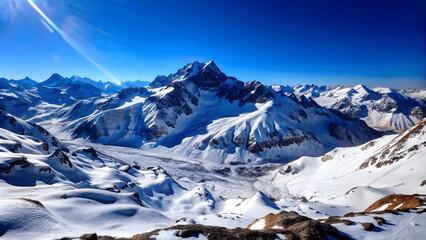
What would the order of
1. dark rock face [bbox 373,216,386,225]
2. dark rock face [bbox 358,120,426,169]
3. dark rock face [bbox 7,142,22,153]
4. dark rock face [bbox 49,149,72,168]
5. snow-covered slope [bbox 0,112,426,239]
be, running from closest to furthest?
dark rock face [bbox 373,216,386,225] → snow-covered slope [bbox 0,112,426,239] → dark rock face [bbox 7,142,22,153] → dark rock face [bbox 49,149,72,168] → dark rock face [bbox 358,120,426,169]

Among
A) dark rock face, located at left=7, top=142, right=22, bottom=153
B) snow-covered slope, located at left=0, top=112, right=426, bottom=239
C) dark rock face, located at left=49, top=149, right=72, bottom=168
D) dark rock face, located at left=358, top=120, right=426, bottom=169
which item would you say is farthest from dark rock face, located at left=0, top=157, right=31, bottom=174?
dark rock face, located at left=358, top=120, right=426, bottom=169

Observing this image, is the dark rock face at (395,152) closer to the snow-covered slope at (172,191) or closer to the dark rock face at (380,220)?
the snow-covered slope at (172,191)

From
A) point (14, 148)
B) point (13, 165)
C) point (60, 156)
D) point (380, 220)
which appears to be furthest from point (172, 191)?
point (380, 220)

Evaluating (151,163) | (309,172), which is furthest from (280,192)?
(151,163)


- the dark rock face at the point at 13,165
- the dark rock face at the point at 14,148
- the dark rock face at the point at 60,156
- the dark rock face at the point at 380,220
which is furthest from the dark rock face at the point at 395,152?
the dark rock face at the point at 14,148

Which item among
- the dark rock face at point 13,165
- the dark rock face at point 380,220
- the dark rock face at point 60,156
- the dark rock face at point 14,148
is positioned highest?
the dark rock face at point 14,148

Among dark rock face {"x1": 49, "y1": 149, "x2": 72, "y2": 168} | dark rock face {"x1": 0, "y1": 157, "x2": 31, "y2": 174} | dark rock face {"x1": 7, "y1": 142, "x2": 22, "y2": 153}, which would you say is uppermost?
dark rock face {"x1": 7, "y1": 142, "x2": 22, "y2": 153}

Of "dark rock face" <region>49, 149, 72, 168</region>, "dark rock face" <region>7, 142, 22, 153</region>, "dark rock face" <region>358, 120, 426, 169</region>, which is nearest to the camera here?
"dark rock face" <region>7, 142, 22, 153</region>

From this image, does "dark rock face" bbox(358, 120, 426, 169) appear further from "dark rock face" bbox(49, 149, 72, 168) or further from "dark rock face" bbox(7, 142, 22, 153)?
"dark rock face" bbox(7, 142, 22, 153)

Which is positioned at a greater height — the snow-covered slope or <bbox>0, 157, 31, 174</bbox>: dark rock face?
<bbox>0, 157, 31, 174</bbox>: dark rock face

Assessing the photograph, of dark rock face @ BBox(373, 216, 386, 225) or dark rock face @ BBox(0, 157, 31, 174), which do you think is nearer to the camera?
dark rock face @ BBox(373, 216, 386, 225)

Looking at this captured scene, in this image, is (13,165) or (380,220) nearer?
(380,220)

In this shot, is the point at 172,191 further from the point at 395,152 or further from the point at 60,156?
the point at 395,152

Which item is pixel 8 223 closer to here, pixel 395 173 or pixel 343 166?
pixel 395 173
